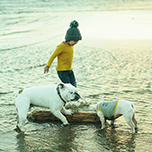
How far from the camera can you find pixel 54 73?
365 inches

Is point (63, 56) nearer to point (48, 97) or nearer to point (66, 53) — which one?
point (66, 53)

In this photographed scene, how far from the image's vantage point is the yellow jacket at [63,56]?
592 cm

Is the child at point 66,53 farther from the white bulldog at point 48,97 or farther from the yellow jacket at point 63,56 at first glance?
the white bulldog at point 48,97

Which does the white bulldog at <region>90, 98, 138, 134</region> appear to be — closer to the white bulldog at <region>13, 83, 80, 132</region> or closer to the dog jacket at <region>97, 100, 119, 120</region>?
the dog jacket at <region>97, 100, 119, 120</region>

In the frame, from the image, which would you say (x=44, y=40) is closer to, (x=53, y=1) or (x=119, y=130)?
(x=119, y=130)

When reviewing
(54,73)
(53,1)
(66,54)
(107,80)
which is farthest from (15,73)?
(53,1)

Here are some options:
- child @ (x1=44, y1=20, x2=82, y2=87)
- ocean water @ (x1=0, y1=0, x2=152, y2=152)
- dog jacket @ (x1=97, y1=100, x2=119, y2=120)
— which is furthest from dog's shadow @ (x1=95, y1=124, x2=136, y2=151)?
child @ (x1=44, y1=20, x2=82, y2=87)

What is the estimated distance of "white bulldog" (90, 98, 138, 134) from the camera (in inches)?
191

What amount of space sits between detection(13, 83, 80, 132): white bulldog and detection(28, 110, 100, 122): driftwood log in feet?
1.05

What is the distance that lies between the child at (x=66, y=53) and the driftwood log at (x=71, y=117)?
2.97ft

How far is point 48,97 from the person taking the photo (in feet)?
17.0

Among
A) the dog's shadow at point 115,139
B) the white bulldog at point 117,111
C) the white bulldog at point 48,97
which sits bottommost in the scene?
the dog's shadow at point 115,139

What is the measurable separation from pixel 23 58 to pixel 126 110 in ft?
24.2

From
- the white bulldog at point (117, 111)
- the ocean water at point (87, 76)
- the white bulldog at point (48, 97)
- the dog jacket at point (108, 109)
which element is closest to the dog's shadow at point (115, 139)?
the ocean water at point (87, 76)
